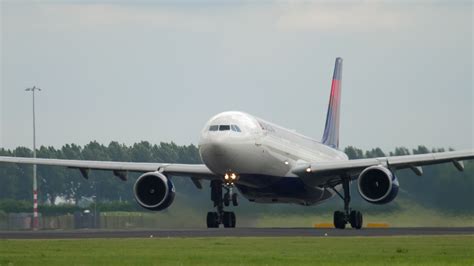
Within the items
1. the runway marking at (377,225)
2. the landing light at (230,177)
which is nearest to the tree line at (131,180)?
the runway marking at (377,225)

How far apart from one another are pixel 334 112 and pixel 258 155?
706 inches

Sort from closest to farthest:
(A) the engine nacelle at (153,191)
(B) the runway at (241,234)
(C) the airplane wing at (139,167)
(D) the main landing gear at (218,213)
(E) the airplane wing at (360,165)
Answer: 1. (B) the runway at (241,234)
2. (E) the airplane wing at (360,165)
3. (A) the engine nacelle at (153,191)
4. (D) the main landing gear at (218,213)
5. (C) the airplane wing at (139,167)

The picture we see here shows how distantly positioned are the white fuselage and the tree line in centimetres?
503

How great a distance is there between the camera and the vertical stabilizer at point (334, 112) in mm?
73312

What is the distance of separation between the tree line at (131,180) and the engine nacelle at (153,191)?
513cm

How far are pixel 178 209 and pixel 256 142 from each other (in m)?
7.82

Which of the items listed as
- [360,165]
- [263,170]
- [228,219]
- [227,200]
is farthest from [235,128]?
[360,165]

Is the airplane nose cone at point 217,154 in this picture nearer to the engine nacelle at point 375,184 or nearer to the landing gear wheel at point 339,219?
the engine nacelle at point 375,184

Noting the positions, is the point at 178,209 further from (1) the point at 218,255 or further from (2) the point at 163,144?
(1) the point at 218,255

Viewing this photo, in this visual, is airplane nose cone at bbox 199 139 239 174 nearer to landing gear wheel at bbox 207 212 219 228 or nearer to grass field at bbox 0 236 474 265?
landing gear wheel at bbox 207 212 219 228

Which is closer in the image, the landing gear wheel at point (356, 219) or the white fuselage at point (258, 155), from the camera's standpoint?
the white fuselage at point (258, 155)

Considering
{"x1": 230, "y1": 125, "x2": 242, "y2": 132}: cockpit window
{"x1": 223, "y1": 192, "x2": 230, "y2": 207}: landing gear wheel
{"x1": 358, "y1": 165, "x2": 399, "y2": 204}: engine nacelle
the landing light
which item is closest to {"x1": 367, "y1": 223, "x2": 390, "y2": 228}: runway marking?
{"x1": 358, "y1": 165, "x2": 399, "y2": 204}: engine nacelle

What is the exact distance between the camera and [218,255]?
35500mm

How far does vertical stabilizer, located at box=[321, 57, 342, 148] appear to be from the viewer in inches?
2886
